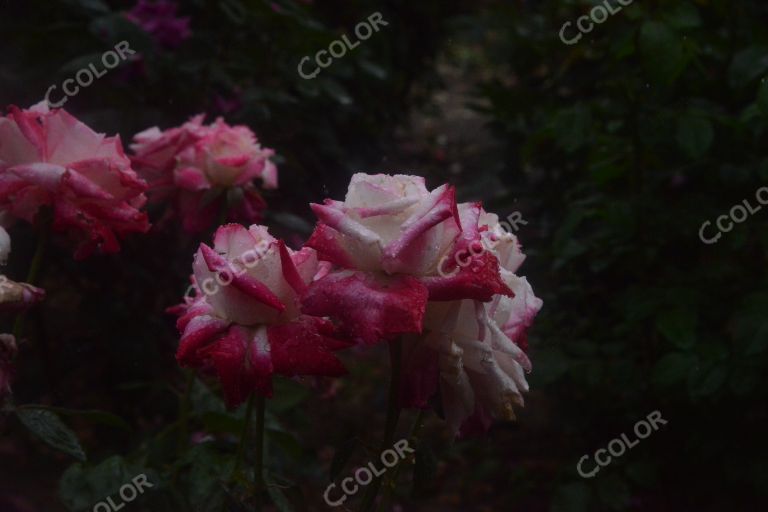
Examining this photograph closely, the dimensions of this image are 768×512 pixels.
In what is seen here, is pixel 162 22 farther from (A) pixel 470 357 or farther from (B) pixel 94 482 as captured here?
(A) pixel 470 357

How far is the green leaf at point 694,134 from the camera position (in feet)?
5.08

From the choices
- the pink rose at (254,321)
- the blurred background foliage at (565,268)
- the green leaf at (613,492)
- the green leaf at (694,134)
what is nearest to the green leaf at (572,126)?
the blurred background foliage at (565,268)

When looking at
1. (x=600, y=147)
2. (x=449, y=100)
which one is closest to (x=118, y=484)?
(x=600, y=147)

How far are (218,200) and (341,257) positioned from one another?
582mm

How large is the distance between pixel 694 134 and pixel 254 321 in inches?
44.0

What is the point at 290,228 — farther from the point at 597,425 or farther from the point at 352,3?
the point at 352,3

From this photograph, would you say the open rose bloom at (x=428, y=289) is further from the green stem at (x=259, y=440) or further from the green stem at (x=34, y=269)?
the green stem at (x=34, y=269)

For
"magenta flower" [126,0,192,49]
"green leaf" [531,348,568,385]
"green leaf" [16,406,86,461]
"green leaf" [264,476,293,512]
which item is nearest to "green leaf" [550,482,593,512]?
"green leaf" [531,348,568,385]

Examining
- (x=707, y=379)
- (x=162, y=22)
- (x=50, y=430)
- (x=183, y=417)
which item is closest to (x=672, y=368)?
(x=707, y=379)

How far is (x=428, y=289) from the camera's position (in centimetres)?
68

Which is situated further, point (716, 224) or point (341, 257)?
point (716, 224)

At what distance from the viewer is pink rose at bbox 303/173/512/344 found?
0.66 metres

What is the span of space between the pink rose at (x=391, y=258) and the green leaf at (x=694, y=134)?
0.97m

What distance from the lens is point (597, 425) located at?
2160 millimetres
